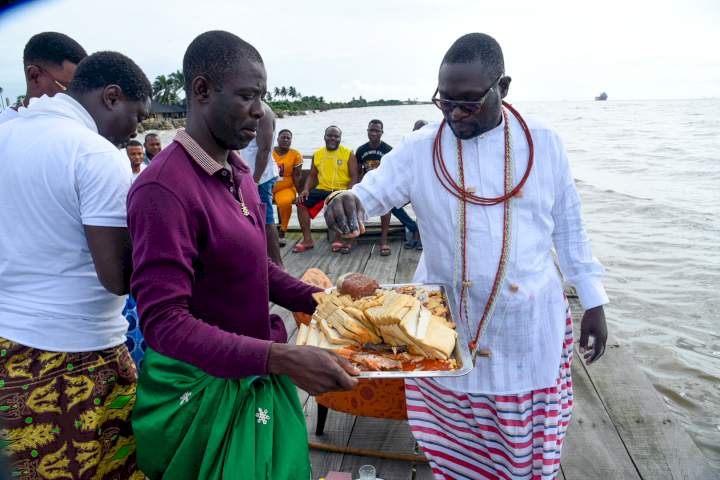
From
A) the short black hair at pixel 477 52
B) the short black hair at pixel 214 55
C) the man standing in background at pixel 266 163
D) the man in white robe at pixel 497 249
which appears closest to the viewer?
the short black hair at pixel 214 55

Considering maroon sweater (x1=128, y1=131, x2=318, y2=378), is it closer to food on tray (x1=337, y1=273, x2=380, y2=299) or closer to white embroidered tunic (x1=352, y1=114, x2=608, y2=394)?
food on tray (x1=337, y1=273, x2=380, y2=299)

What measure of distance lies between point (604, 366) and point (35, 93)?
4.15 m

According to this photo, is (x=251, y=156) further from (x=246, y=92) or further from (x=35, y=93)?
(x=246, y=92)

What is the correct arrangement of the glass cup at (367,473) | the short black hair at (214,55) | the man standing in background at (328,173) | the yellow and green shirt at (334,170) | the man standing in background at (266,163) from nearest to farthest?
the short black hair at (214,55), the glass cup at (367,473), the man standing in background at (266,163), the man standing in background at (328,173), the yellow and green shirt at (334,170)

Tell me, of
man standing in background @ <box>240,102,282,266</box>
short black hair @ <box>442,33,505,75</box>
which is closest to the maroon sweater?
short black hair @ <box>442,33,505,75</box>

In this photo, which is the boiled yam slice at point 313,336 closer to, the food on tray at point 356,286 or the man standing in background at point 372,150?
the food on tray at point 356,286

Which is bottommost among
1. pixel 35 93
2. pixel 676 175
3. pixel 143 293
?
pixel 676 175

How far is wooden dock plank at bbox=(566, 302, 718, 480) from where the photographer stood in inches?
105

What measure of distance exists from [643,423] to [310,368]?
273 centimetres

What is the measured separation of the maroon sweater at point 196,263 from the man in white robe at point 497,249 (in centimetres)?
52

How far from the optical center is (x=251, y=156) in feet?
A: 18.1

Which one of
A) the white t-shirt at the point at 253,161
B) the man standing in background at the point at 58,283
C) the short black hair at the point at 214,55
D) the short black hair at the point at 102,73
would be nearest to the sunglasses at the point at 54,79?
the short black hair at the point at 102,73

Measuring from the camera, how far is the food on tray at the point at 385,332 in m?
1.58

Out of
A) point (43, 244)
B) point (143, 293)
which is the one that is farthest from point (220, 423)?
point (43, 244)
